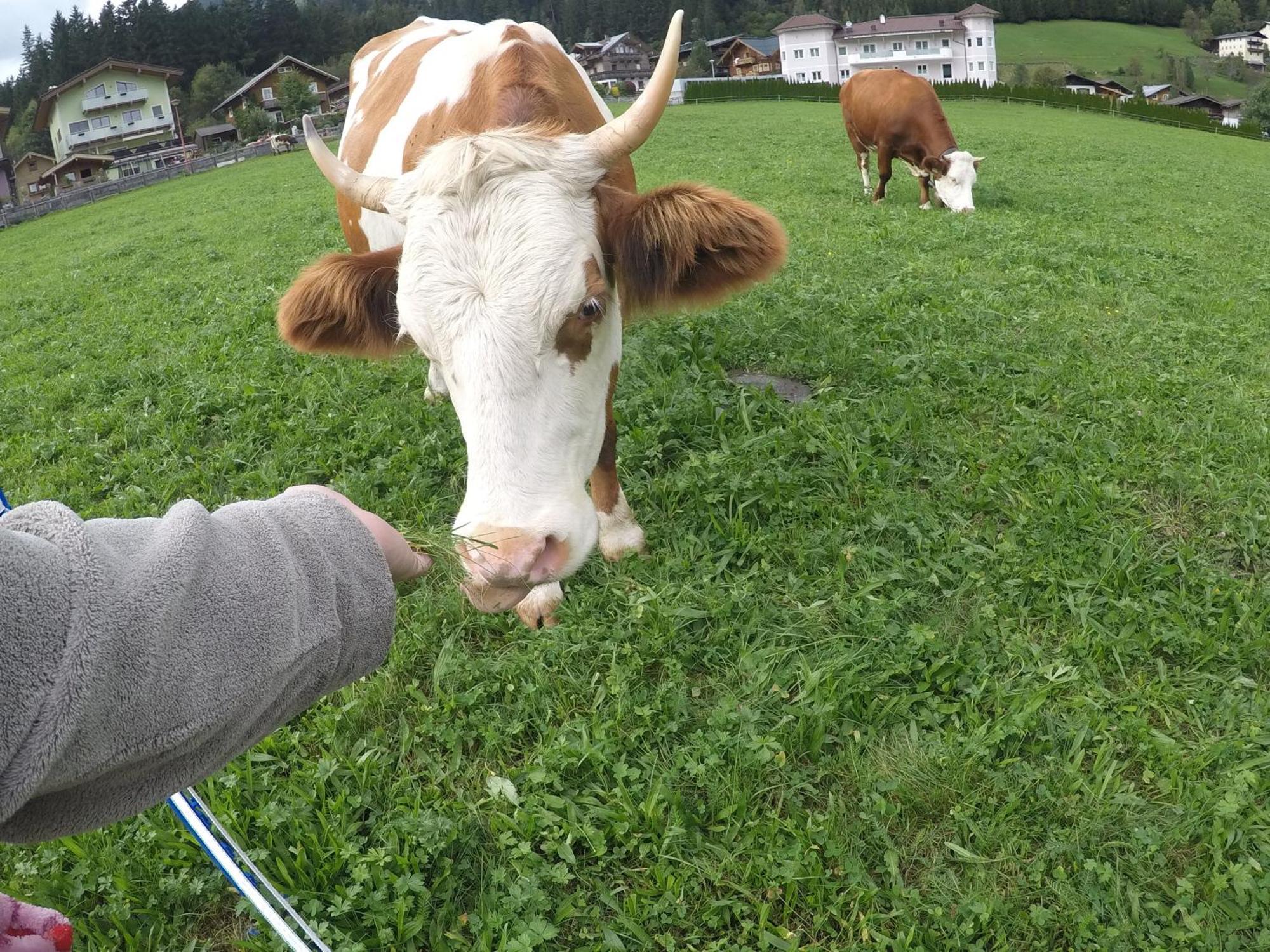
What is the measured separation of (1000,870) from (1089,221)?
10602 mm

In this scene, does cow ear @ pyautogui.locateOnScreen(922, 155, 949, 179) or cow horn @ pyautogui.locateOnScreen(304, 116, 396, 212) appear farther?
cow ear @ pyautogui.locateOnScreen(922, 155, 949, 179)

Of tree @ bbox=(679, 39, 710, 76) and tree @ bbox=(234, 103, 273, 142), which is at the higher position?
tree @ bbox=(679, 39, 710, 76)

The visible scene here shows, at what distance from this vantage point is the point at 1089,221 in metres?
10.8

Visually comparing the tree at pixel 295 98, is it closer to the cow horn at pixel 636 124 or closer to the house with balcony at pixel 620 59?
the house with balcony at pixel 620 59

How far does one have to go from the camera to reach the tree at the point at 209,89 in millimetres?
70562

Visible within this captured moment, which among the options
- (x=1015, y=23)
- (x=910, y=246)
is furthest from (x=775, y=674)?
(x=1015, y=23)

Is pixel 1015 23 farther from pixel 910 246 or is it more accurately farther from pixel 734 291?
pixel 734 291

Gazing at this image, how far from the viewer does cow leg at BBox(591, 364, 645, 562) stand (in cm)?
385

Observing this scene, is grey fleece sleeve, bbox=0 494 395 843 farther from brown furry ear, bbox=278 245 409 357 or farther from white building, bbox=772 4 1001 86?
white building, bbox=772 4 1001 86

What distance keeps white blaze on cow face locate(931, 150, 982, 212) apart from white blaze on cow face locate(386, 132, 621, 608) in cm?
1148

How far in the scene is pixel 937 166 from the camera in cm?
1324

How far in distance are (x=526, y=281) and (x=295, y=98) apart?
189 ft

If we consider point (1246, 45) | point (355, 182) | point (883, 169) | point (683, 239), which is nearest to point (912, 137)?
point (883, 169)

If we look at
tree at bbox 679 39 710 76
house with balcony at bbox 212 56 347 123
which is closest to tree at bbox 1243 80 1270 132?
tree at bbox 679 39 710 76
